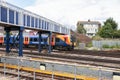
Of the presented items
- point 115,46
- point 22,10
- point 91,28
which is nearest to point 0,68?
point 22,10

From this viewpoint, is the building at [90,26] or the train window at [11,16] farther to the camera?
the building at [90,26]

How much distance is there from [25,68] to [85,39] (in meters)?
64.5

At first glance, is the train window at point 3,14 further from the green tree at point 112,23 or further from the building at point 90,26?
the building at point 90,26

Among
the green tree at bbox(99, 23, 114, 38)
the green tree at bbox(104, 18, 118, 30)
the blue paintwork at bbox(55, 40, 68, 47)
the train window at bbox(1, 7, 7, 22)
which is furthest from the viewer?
the green tree at bbox(104, 18, 118, 30)

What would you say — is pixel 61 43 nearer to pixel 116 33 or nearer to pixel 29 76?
pixel 29 76

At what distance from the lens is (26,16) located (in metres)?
29.0

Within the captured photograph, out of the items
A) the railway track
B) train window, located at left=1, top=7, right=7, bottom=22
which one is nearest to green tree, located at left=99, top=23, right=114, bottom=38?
train window, located at left=1, top=7, right=7, bottom=22

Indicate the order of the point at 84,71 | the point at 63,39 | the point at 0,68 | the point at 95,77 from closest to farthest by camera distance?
the point at 95,77
the point at 84,71
the point at 0,68
the point at 63,39

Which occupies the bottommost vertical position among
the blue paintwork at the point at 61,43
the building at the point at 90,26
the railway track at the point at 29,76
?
the railway track at the point at 29,76

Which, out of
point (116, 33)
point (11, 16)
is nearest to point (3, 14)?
point (11, 16)

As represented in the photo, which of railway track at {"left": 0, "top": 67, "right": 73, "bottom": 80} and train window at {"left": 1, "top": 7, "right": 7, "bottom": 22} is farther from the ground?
train window at {"left": 1, "top": 7, "right": 7, "bottom": 22}

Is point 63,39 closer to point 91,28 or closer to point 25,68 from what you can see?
point 25,68

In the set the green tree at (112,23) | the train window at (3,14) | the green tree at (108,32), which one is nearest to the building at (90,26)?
the green tree at (112,23)

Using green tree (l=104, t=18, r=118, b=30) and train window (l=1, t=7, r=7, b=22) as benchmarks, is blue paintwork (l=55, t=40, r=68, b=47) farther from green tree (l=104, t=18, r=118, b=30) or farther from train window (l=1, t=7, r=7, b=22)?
green tree (l=104, t=18, r=118, b=30)
